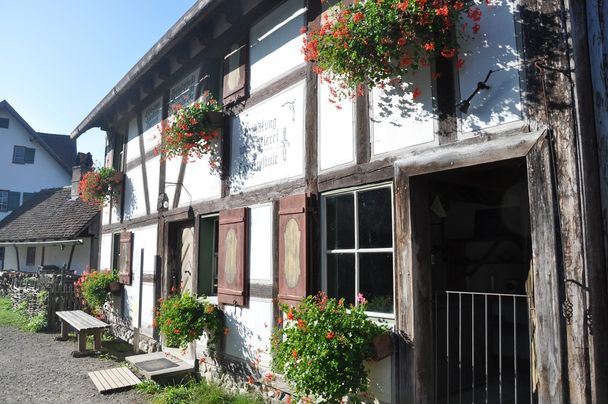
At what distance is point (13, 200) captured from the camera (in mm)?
29250

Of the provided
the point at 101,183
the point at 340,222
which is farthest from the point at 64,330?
the point at 340,222

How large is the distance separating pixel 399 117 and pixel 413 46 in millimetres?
606

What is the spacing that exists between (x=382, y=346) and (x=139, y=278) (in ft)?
22.3

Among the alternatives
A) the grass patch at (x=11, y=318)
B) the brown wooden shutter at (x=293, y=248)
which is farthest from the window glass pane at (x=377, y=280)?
the grass patch at (x=11, y=318)

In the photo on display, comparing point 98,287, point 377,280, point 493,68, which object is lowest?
point 98,287

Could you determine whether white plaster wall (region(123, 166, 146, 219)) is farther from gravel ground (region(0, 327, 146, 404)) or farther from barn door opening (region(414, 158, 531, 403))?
barn door opening (region(414, 158, 531, 403))

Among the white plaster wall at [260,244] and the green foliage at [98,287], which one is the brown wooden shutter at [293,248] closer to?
the white plaster wall at [260,244]

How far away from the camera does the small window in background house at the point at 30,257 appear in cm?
2211

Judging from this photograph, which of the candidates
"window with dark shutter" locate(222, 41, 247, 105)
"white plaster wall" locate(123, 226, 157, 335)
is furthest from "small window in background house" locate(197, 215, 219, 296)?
"white plaster wall" locate(123, 226, 157, 335)

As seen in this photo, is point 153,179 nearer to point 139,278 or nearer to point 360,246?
point 139,278

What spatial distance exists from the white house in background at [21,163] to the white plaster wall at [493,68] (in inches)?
1230

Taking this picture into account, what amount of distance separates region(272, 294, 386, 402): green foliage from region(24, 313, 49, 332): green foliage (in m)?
9.78

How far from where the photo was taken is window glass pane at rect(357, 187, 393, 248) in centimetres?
425

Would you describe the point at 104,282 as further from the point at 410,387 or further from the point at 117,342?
the point at 410,387
